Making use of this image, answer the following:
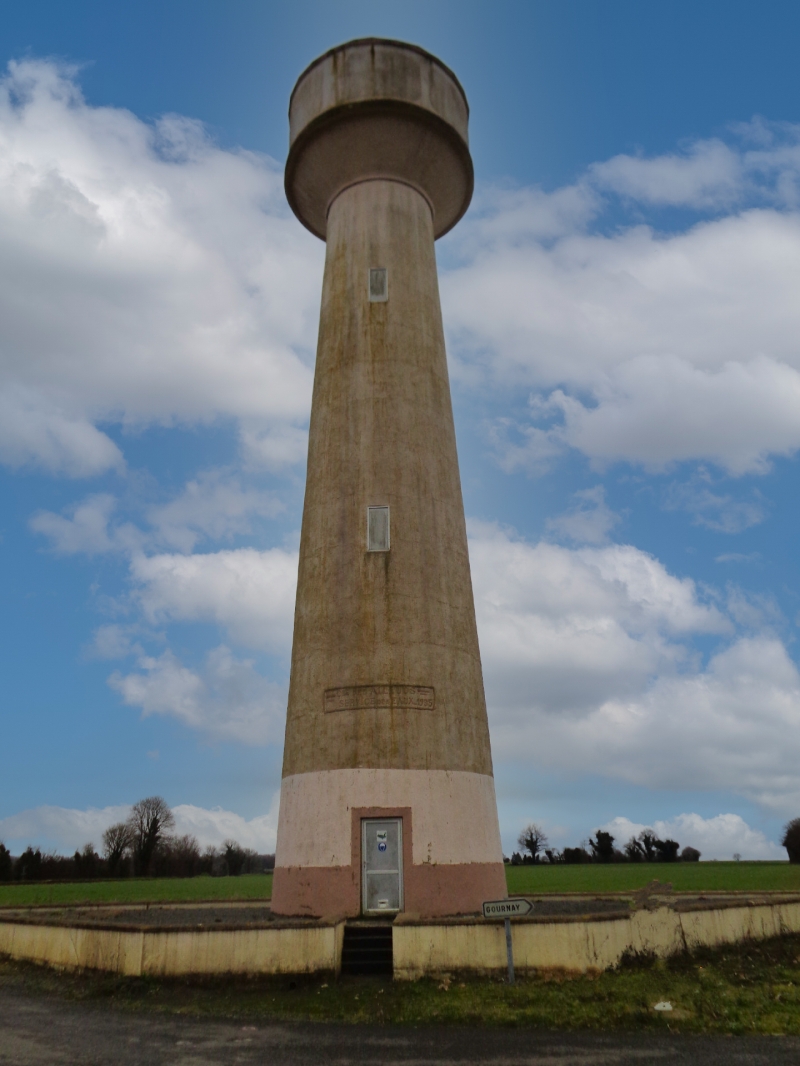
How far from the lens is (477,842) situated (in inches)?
626

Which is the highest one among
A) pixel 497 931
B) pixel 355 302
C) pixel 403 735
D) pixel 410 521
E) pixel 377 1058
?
pixel 355 302

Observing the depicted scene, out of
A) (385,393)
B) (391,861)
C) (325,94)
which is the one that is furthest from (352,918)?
(325,94)

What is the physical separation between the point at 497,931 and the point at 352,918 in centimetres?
356

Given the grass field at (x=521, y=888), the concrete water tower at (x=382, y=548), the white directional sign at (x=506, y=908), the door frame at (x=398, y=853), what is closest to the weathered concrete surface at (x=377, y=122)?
the concrete water tower at (x=382, y=548)

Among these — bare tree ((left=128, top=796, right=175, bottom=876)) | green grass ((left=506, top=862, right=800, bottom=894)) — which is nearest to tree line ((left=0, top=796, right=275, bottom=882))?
bare tree ((left=128, top=796, right=175, bottom=876))

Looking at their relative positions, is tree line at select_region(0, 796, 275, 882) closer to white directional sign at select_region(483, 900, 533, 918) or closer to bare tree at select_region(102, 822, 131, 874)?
bare tree at select_region(102, 822, 131, 874)

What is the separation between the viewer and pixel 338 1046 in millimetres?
9180

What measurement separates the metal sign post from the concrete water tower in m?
3.13

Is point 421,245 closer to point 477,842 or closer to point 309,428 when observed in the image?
point 309,428

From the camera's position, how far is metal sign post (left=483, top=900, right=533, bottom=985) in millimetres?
11773

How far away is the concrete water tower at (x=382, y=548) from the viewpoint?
15.4m

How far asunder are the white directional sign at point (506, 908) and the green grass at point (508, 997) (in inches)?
36.8

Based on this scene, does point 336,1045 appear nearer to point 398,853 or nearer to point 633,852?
point 398,853

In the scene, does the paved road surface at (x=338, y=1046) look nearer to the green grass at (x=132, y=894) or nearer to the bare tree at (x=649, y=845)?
the green grass at (x=132, y=894)
